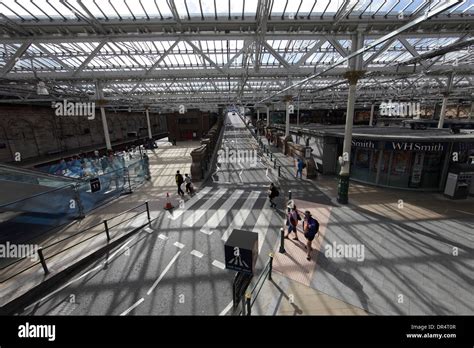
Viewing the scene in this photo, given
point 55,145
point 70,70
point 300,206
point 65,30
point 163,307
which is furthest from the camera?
point 55,145

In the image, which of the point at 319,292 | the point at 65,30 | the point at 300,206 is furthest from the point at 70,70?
the point at 319,292

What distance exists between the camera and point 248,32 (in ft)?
27.1

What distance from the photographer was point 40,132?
74.9 ft

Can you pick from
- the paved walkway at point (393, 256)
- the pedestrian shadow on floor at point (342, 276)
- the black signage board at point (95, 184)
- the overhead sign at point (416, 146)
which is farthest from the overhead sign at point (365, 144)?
the black signage board at point (95, 184)

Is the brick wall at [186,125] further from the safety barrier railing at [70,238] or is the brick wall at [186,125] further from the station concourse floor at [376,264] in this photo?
the safety barrier railing at [70,238]

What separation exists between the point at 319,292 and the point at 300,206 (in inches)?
202

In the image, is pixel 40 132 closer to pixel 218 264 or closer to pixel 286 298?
pixel 218 264

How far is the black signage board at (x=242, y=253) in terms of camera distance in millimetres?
3967

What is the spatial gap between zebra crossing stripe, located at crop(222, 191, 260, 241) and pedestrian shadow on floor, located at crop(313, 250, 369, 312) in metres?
3.16

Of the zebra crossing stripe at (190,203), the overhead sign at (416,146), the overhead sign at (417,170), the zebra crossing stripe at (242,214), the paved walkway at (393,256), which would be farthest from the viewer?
the overhead sign at (417,170)

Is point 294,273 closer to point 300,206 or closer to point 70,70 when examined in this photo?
point 300,206

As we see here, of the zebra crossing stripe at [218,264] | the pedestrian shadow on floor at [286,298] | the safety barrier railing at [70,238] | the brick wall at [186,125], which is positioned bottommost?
the zebra crossing stripe at [218,264]

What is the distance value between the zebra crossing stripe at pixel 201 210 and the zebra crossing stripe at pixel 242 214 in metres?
1.65

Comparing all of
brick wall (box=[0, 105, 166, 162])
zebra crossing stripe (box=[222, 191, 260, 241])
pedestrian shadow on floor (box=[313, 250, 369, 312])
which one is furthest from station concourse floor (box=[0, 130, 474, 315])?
brick wall (box=[0, 105, 166, 162])
